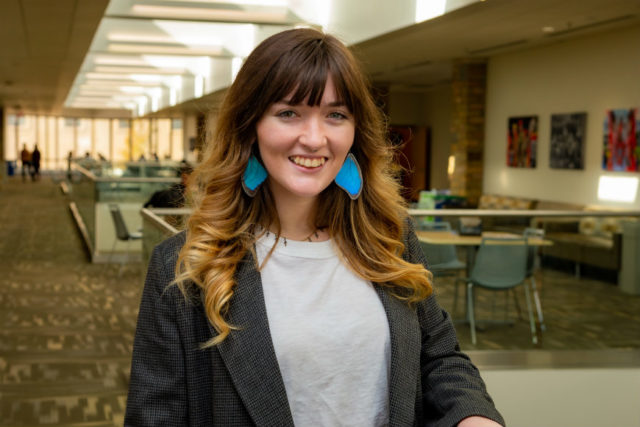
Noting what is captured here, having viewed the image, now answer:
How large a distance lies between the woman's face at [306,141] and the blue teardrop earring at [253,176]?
0.07 ft

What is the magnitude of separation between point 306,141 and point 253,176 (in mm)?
136

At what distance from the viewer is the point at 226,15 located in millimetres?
11078

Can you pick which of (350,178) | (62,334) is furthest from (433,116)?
(350,178)

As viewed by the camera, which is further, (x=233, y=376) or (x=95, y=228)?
(x=95, y=228)

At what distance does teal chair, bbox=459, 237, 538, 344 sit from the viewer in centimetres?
584

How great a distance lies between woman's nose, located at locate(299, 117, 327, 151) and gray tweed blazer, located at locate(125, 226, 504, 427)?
226mm

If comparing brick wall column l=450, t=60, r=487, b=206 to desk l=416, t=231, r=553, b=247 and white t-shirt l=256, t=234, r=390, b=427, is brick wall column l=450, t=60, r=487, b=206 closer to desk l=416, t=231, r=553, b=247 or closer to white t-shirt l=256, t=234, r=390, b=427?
desk l=416, t=231, r=553, b=247

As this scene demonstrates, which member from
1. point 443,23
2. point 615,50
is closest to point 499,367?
point 443,23

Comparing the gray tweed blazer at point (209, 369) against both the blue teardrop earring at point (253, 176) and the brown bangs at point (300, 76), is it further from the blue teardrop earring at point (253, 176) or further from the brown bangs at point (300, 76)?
the brown bangs at point (300, 76)

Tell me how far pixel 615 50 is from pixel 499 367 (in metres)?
8.01

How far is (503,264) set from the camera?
19.5 feet

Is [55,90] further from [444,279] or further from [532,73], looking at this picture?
[444,279]

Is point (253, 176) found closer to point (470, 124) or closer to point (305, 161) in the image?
point (305, 161)

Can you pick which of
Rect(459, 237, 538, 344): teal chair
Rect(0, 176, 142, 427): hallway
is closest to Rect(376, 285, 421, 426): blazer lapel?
Rect(0, 176, 142, 427): hallway
